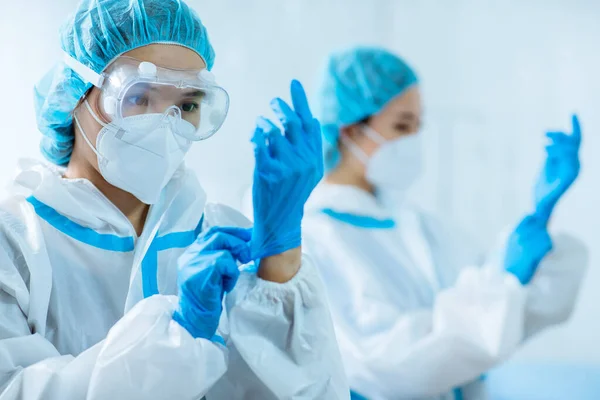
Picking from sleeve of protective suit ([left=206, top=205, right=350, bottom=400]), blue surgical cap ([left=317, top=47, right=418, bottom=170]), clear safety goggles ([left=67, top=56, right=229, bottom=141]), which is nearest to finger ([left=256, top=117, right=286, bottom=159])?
clear safety goggles ([left=67, top=56, right=229, bottom=141])

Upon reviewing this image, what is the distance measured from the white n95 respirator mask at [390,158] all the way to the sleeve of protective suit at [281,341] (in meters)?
1.06

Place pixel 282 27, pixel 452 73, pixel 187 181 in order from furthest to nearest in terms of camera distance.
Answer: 1. pixel 452 73
2. pixel 282 27
3. pixel 187 181

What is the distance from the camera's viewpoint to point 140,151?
4.36 feet

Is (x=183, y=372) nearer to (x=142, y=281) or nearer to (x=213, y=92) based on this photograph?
(x=142, y=281)

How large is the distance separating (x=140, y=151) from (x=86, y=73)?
0.17 meters

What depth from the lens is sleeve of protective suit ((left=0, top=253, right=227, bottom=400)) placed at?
1.16 metres

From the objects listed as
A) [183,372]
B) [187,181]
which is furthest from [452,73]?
[183,372]

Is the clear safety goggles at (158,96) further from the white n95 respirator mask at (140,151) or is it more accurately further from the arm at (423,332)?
the arm at (423,332)

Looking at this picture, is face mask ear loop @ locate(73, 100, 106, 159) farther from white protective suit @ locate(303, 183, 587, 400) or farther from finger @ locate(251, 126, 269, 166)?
white protective suit @ locate(303, 183, 587, 400)

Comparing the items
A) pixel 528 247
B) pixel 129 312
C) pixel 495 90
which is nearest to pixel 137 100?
pixel 129 312

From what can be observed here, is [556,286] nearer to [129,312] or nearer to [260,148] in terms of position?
[260,148]

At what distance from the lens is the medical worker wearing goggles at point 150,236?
1.23m

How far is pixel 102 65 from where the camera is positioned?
1316 mm

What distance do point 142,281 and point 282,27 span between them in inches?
66.9
